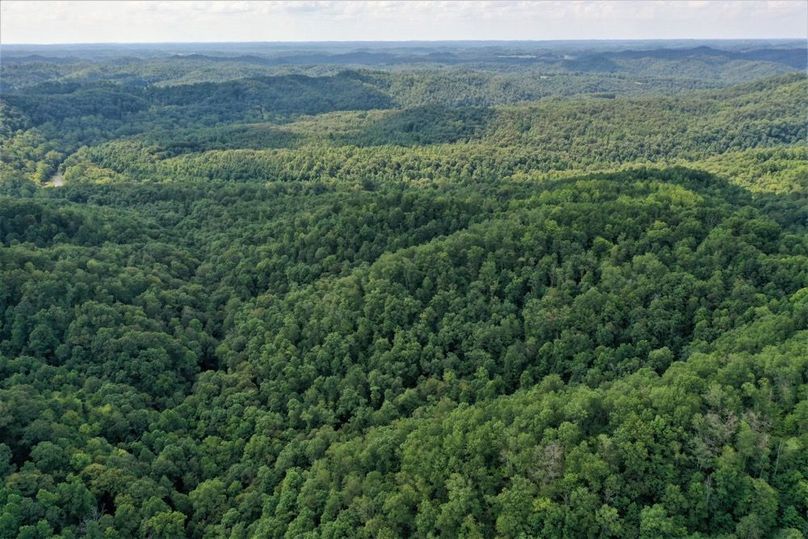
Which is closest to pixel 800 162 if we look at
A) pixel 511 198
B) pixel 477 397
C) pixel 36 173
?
pixel 511 198

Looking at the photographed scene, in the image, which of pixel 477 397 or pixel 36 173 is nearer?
pixel 477 397

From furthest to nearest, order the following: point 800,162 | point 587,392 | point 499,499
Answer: point 800,162 → point 587,392 → point 499,499

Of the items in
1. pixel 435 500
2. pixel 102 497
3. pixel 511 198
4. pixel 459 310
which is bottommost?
pixel 102 497

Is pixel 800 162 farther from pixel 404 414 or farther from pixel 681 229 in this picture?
pixel 404 414

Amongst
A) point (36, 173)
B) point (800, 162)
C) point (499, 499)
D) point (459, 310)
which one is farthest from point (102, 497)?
point (800, 162)

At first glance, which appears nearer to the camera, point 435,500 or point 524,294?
point 435,500

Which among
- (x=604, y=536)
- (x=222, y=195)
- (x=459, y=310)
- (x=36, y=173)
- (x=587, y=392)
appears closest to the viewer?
(x=604, y=536)

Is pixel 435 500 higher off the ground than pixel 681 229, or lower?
lower

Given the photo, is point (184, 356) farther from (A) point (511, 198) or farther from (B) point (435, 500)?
(A) point (511, 198)

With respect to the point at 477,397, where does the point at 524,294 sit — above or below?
above
